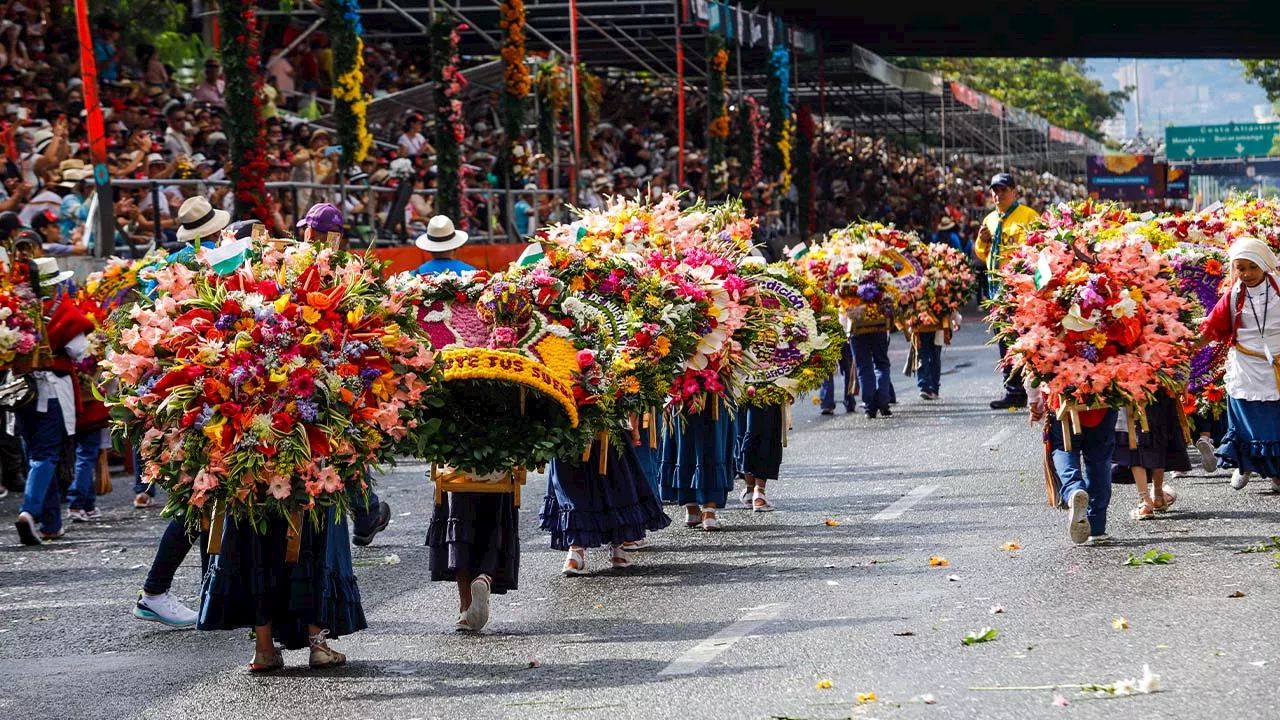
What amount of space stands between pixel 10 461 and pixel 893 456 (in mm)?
7447

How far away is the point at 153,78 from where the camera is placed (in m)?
24.4

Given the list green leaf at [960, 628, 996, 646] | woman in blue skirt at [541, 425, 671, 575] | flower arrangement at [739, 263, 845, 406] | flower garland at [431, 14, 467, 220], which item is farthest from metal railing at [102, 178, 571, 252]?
green leaf at [960, 628, 996, 646]

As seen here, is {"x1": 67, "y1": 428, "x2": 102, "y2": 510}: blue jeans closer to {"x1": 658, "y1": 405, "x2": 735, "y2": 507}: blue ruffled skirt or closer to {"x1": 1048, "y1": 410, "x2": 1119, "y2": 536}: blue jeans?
{"x1": 658, "y1": 405, "x2": 735, "y2": 507}: blue ruffled skirt

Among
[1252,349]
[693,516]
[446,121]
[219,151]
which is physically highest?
[446,121]

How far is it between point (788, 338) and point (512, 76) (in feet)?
47.2

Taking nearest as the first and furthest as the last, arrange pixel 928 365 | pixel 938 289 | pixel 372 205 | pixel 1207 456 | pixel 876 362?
pixel 1207 456 → pixel 876 362 → pixel 938 289 → pixel 928 365 → pixel 372 205

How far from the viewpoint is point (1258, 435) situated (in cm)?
1260

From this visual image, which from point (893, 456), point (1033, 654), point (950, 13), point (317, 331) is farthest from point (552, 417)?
point (950, 13)

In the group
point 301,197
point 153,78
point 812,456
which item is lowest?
point 812,456

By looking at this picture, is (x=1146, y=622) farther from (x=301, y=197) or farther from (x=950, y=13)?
(x=950, y=13)

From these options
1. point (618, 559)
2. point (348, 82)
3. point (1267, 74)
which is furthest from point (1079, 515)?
point (1267, 74)

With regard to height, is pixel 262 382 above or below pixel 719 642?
above

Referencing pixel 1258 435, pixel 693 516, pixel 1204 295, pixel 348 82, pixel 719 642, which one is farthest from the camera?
pixel 348 82

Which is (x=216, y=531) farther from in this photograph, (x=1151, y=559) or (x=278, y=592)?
(x=1151, y=559)
